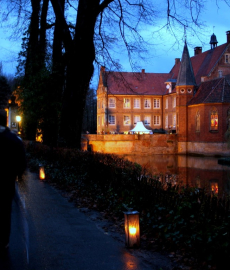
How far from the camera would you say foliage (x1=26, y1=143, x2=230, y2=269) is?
5.05 meters

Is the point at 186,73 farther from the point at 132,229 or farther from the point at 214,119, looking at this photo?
the point at 132,229

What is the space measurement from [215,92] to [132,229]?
47712 millimetres

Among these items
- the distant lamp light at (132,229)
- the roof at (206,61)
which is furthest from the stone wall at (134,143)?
the distant lamp light at (132,229)

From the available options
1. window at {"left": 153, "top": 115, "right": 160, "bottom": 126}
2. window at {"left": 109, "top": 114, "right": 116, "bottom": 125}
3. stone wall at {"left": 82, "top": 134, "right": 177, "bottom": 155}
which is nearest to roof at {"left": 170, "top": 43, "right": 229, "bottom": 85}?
stone wall at {"left": 82, "top": 134, "right": 177, "bottom": 155}

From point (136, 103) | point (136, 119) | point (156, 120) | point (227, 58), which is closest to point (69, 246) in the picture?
point (227, 58)

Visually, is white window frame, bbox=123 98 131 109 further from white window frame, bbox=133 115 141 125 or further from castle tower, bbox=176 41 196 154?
castle tower, bbox=176 41 196 154

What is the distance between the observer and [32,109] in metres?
23.3

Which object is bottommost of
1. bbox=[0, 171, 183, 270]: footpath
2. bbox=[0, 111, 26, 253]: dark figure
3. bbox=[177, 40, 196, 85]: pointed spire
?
bbox=[0, 171, 183, 270]: footpath

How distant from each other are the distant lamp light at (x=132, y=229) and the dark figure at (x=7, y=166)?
1812 millimetres

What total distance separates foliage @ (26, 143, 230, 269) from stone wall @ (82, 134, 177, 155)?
152ft

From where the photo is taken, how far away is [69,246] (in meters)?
5.70

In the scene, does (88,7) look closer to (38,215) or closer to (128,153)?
(38,215)

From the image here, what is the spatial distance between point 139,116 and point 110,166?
190ft

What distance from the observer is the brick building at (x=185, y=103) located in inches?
2000
